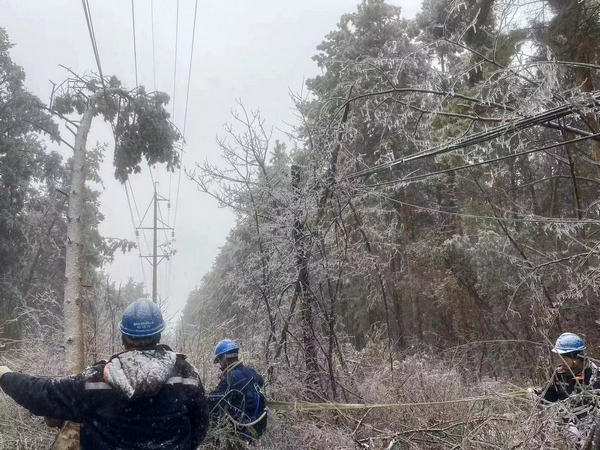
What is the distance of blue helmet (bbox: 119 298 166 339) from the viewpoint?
285cm

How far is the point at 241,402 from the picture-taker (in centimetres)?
483

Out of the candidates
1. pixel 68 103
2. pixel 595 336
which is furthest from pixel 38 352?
pixel 595 336

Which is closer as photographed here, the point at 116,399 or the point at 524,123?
the point at 116,399

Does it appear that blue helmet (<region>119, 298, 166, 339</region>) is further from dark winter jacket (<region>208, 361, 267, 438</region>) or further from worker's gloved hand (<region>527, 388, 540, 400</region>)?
worker's gloved hand (<region>527, 388, 540, 400</region>)

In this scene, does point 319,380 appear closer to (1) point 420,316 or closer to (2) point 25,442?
(2) point 25,442

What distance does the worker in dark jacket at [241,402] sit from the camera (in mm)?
4750

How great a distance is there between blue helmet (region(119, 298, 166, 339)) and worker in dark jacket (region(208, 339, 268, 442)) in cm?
201

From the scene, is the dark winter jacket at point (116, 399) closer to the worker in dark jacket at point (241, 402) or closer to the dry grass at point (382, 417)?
the worker in dark jacket at point (241, 402)

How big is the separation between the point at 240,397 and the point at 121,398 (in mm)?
2328

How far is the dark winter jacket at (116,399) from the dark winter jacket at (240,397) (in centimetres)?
204

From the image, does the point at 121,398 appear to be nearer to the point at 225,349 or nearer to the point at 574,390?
the point at 225,349

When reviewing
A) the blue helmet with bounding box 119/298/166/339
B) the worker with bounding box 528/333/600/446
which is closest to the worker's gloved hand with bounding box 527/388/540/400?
the worker with bounding box 528/333/600/446

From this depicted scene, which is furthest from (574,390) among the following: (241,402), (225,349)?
A: (225,349)

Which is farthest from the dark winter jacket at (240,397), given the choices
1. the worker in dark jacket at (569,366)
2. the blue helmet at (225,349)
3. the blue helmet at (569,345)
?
the blue helmet at (569,345)
